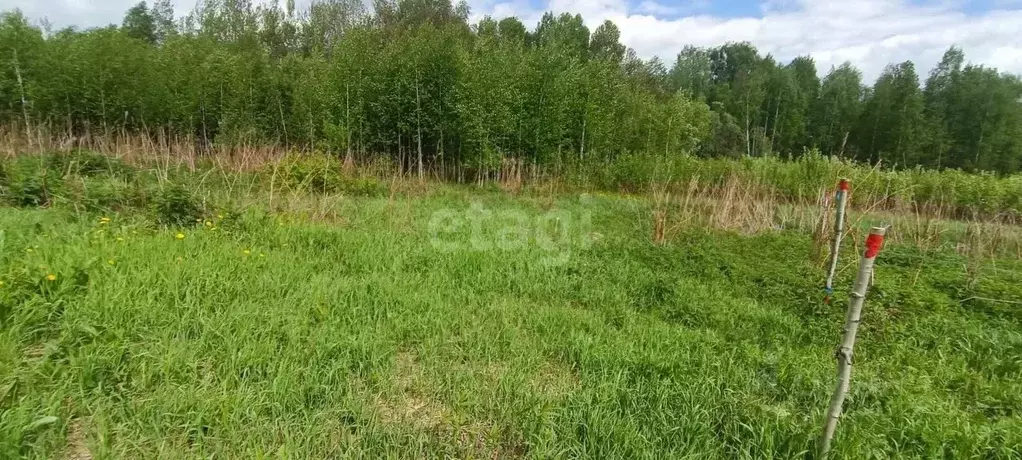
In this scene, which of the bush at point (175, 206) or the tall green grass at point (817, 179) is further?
the tall green grass at point (817, 179)

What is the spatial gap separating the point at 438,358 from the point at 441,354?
7 centimetres

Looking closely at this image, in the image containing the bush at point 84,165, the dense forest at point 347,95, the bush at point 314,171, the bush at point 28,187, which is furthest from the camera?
the dense forest at point 347,95

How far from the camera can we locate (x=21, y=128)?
36.7 feet

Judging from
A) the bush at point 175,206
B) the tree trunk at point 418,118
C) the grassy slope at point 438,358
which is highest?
the tree trunk at point 418,118

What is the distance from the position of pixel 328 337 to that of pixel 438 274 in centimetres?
152

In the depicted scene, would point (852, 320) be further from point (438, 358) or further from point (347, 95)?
point (347, 95)

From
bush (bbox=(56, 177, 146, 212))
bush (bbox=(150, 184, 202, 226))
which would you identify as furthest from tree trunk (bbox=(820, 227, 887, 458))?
bush (bbox=(56, 177, 146, 212))

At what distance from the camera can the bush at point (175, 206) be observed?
451 centimetres

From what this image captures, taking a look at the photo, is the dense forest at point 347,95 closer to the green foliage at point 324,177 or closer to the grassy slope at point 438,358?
the green foliage at point 324,177

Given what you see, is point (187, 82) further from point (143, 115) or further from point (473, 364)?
point (473, 364)

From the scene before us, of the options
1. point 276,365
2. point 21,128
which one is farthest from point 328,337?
point 21,128

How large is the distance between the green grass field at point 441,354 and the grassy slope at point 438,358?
14 mm

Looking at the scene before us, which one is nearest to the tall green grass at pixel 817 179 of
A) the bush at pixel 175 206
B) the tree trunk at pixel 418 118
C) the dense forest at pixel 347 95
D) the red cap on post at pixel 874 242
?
the dense forest at pixel 347 95

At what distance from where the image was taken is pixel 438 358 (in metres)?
2.75
